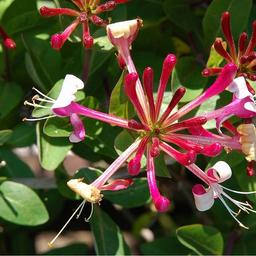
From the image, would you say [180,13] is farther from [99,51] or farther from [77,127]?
[77,127]

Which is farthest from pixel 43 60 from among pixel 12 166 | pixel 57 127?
pixel 12 166

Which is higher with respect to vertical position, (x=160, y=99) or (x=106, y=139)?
(x=160, y=99)

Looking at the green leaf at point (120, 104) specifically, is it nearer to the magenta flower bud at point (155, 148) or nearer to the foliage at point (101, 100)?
the foliage at point (101, 100)

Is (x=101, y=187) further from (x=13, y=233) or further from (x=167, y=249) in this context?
(x=13, y=233)

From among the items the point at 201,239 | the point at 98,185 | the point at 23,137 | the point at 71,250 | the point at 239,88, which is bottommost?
the point at 71,250

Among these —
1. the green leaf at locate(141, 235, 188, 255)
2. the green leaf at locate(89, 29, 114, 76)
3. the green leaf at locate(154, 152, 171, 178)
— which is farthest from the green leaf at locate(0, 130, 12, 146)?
the green leaf at locate(141, 235, 188, 255)

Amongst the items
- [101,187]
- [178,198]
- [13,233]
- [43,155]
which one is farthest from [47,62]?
[178,198]
